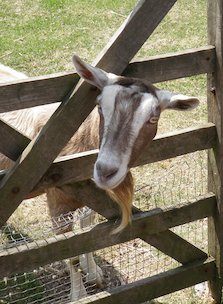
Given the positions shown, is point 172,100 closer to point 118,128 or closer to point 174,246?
point 118,128

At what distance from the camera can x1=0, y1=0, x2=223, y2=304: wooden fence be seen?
3.22 m

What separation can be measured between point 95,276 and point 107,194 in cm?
141

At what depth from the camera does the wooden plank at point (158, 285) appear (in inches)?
160

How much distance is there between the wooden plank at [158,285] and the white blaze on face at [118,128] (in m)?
1.23

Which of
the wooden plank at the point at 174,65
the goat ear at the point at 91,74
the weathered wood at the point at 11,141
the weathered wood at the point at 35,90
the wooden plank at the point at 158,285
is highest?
the wooden plank at the point at 174,65

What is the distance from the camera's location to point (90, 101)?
330 centimetres

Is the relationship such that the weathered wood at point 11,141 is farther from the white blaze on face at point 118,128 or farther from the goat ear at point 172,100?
the goat ear at point 172,100

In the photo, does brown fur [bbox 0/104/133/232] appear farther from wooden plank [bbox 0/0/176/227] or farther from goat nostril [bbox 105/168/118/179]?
goat nostril [bbox 105/168/118/179]

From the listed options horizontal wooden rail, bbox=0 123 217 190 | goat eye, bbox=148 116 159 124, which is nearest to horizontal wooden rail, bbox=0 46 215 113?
goat eye, bbox=148 116 159 124

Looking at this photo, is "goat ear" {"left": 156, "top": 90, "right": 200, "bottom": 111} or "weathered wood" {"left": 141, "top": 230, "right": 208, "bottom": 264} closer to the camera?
"goat ear" {"left": 156, "top": 90, "right": 200, "bottom": 111}

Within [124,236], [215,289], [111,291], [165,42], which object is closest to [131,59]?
[124,236]

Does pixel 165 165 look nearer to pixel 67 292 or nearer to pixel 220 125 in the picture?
pixel 67 292

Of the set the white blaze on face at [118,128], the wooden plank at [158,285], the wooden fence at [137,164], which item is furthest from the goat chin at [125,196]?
the wooden plank at [158,285]

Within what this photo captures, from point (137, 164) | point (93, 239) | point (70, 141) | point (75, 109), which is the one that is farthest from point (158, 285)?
point (75, 109)
